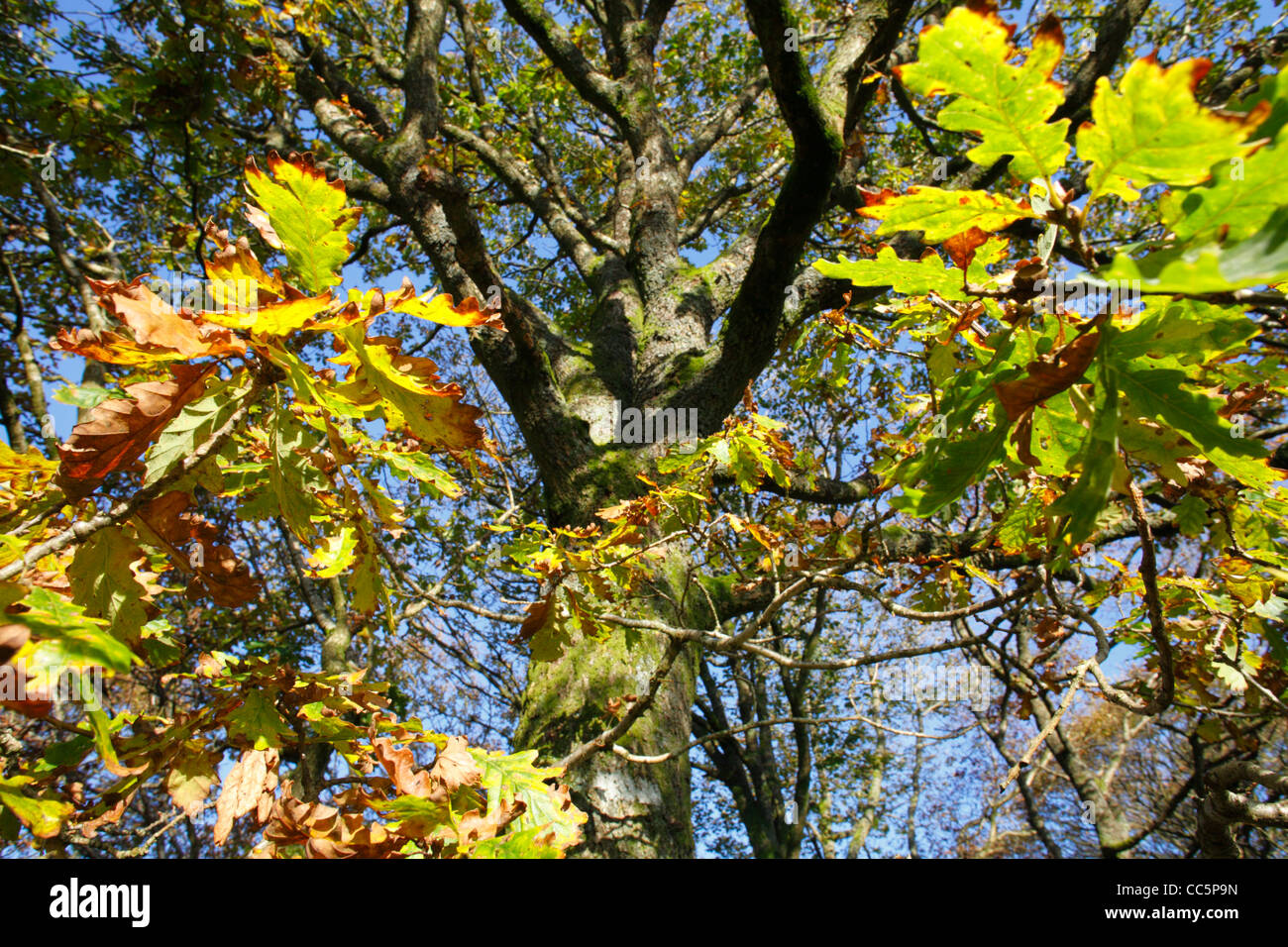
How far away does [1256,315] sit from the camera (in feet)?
4.31

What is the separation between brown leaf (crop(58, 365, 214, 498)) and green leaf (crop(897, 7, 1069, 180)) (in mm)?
1121

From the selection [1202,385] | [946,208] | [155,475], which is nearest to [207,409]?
[155,475]

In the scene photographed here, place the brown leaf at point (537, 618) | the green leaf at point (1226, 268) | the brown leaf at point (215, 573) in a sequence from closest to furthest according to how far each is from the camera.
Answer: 1. the green leaf at point (1226, 268)
2. the brown leaf at point (215, 573)
3. the brown leaf at point (537, 618)

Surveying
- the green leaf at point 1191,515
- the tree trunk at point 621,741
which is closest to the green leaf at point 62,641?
the tree trunk at point 621,741

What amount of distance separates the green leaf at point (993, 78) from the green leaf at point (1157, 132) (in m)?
0.05

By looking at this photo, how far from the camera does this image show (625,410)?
3734 mm

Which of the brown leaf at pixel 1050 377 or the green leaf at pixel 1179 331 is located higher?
the green leaf at pixel 1179 331

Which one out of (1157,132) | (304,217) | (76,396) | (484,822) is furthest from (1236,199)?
(76,396)

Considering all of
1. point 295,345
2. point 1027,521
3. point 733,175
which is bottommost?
point 1027,521

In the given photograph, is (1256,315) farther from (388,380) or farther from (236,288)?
(236,288)

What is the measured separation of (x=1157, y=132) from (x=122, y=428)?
1.42m

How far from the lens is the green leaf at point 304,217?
1048 millimetres

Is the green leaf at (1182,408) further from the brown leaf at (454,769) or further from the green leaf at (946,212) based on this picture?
the brown leaf at (454,769)
